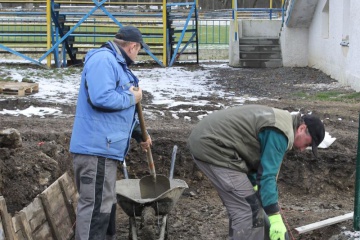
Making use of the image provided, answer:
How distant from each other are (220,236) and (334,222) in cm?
104

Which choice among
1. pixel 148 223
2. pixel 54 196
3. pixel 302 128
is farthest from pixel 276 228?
pixel 54 196

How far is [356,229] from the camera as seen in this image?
5.71 metres

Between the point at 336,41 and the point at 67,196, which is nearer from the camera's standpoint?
the point at 67,196

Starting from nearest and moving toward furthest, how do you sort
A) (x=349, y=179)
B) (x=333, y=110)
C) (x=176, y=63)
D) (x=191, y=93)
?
(x=349, y=179), (x=333, y=110), (x=191, y=93), (x=176, y=63)

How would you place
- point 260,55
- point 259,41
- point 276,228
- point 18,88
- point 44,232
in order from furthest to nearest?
point 259,41, point 260,55, point 18,88, point 44,232, point 276,228

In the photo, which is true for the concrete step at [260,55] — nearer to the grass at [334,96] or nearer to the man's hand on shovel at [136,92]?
the grass at [334,96]

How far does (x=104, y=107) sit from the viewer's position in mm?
4797

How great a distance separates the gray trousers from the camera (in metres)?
4.64

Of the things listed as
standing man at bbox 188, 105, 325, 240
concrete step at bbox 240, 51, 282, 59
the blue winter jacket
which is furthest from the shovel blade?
concrete step at bbox 240, 51, 282, 59

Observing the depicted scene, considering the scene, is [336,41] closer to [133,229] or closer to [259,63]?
[259,63]

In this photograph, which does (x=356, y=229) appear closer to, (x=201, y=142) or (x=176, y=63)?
(x=201, y=142)

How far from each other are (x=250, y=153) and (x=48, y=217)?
72.6 inches

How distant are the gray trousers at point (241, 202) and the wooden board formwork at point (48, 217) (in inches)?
54.1

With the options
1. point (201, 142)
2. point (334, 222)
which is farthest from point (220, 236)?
point (201, 142)
